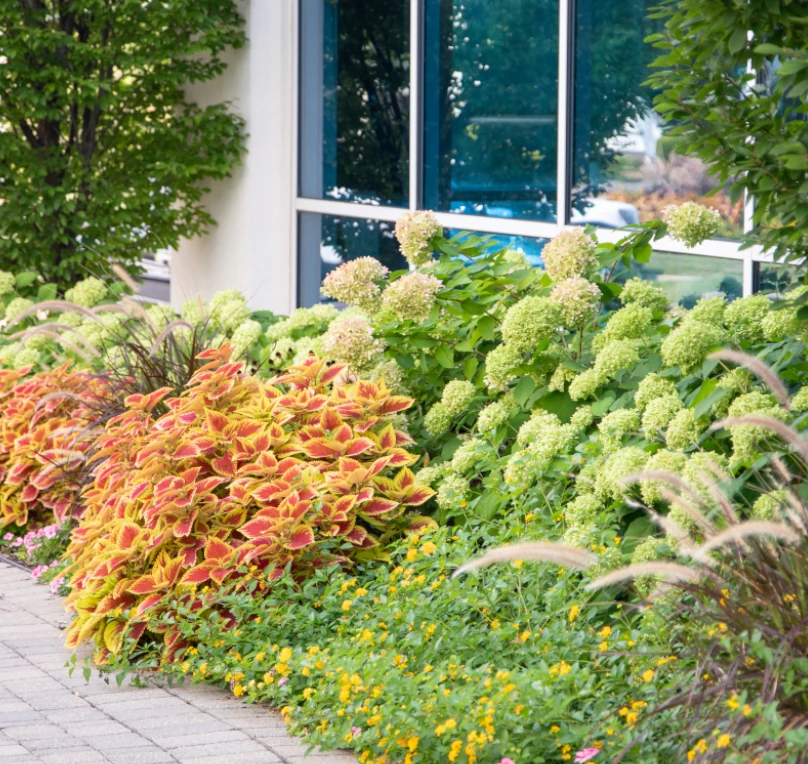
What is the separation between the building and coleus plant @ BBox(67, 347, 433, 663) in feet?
5.80

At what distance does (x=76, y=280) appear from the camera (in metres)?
8.02

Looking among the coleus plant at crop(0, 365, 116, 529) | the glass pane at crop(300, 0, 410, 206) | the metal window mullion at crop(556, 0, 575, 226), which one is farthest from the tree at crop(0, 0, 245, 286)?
the metal window mullion at crop(556, 0, 575, 226)

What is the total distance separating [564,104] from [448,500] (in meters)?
3.01

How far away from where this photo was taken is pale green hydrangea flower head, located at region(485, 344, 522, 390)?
12.7 feet

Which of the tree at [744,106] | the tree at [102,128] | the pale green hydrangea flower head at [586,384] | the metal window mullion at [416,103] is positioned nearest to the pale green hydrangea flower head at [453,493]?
the pale green hydrangea flower head at [586,384]

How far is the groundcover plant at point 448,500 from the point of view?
2643mm

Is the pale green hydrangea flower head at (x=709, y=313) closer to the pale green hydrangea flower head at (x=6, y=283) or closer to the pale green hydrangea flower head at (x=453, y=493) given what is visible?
the pale green hydrangea flower head at (x=453, y=493)

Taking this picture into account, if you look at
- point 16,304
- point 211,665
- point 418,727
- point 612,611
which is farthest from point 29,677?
point 16,304

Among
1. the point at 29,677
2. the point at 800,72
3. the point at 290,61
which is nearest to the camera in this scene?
the point at 800,72

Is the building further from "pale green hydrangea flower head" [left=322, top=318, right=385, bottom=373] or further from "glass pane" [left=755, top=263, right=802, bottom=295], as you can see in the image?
"pale green hydrangea flower head" [left=322, top=318, right=385, bottom=373]

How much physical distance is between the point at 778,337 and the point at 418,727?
1796 mm

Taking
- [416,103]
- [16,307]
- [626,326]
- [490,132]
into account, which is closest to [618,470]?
[626,326]

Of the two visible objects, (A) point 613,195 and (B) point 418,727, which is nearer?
(B) point 418,727

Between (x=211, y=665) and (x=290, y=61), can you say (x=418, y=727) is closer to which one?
(x=211, y=665)
